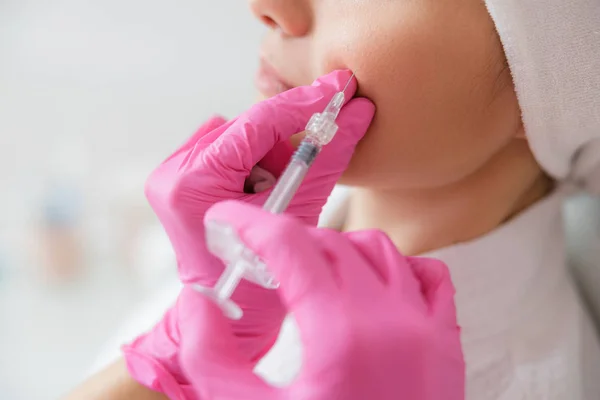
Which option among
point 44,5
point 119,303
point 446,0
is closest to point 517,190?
point 446,0

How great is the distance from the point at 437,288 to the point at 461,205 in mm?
299

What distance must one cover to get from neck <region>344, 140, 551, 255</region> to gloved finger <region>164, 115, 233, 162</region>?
290mm

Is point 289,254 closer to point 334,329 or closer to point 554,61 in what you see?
point 334,329

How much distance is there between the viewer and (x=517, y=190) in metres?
0.88

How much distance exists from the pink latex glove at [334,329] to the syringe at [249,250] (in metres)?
0.02

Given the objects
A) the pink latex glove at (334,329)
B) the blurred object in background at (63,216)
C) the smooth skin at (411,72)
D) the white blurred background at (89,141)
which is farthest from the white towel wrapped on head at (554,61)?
the blurred object in background at (63,216)

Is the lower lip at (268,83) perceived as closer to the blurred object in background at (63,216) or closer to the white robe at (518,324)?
the white robe at (518,324)

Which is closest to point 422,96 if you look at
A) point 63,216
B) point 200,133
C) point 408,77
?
point 408,77

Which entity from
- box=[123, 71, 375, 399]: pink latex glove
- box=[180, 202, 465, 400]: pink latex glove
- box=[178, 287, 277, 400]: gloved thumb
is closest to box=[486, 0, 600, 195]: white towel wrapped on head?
box=[123, 71, 375, 399]: pink latex glove

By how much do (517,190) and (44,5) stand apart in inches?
60.9

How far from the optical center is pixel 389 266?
1.86ft

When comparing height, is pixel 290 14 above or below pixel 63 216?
above

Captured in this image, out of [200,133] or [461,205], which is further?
[461,205]

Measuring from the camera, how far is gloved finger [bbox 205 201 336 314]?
49 cm
